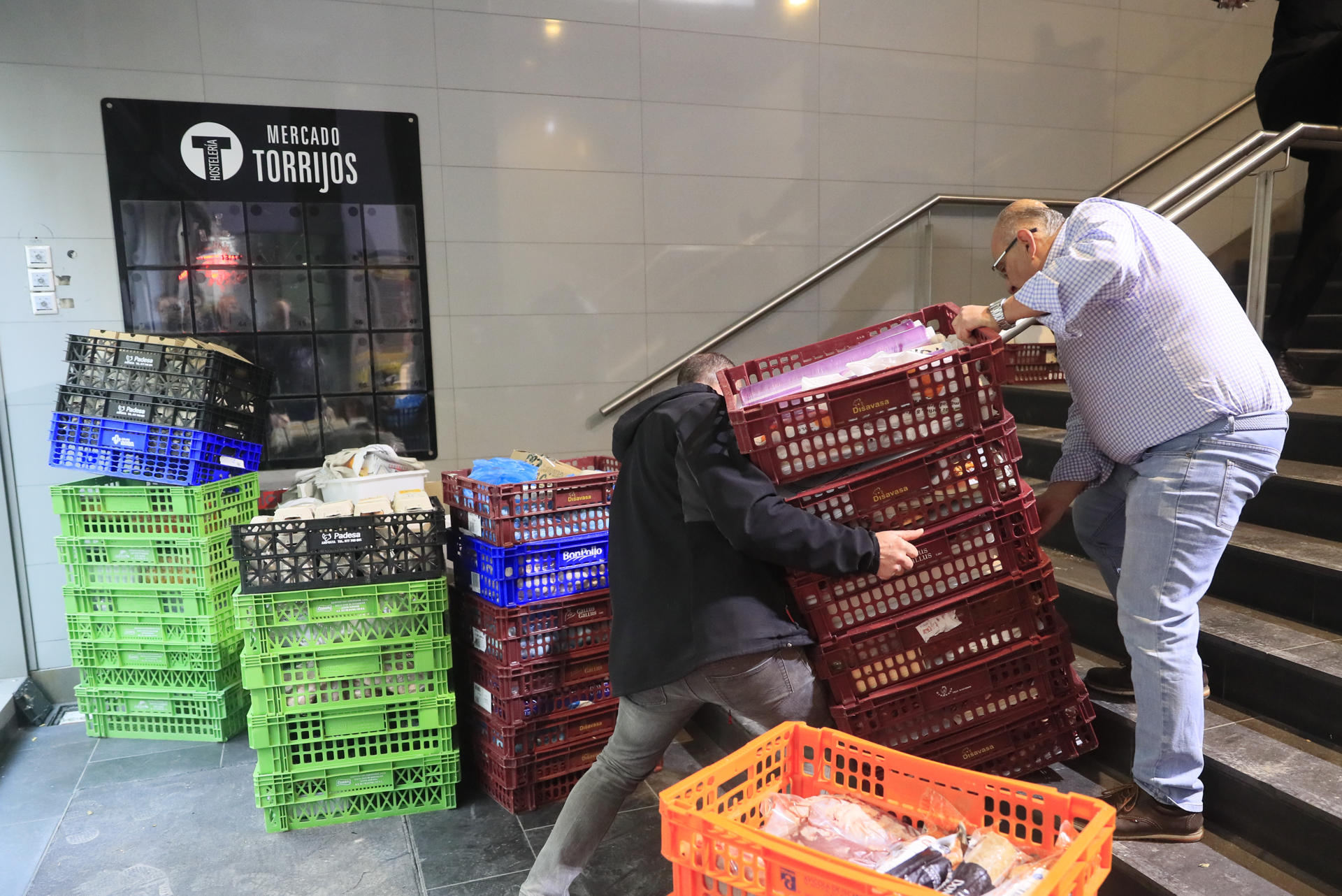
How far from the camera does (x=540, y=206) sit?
4789 millimetres

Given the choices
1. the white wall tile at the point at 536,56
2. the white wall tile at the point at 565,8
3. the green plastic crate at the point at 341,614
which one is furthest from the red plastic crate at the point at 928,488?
the white wall tile at the point at 565,8

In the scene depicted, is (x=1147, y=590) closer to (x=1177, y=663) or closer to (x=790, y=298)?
(x=1177, y=663)

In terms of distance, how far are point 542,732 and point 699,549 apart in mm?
1396

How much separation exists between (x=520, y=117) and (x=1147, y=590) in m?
3.88

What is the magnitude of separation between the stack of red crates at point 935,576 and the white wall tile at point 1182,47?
497 centimetres

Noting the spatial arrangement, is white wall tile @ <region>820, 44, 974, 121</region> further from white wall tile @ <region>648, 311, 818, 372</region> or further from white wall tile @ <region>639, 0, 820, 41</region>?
white wall tile @ <region>648, 311, 818, 372</region>

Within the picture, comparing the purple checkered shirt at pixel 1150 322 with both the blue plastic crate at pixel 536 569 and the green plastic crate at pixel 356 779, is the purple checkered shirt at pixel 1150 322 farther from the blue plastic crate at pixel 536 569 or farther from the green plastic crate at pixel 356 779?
the green plastic crate at pixel 356 779

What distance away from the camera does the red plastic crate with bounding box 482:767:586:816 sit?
313 cm

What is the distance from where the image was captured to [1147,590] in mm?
2125

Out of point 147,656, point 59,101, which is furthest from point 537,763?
point 59,101

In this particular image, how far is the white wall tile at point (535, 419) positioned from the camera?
480cm

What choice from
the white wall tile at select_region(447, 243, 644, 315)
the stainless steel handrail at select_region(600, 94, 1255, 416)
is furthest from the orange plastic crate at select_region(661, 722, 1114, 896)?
the white wall tile at select_region(447, 243, 644, 315)

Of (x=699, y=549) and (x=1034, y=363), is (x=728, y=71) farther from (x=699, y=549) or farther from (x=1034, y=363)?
(x=699, y=549)

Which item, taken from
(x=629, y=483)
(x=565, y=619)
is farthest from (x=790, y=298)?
(x=629, y=483)
